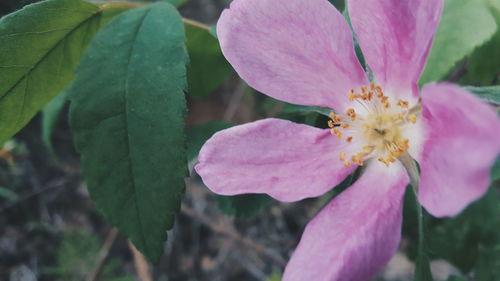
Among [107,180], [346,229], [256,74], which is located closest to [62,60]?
[107,180]

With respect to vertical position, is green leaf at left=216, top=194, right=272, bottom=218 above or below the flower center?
below

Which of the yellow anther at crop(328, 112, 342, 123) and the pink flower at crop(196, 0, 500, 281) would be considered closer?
the pink flower at crop(196, 0, 500, 281)

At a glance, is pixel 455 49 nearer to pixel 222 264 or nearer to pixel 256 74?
pixel 256 74

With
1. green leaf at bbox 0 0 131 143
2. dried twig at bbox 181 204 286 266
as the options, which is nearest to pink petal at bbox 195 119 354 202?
green leaf at bbox 0 0 131 143

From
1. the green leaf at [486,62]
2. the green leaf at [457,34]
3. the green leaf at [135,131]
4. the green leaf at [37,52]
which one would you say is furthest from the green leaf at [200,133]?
the green leaf at [486,62]

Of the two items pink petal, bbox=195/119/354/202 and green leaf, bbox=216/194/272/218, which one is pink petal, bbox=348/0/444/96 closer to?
pink petal, bbox=195/119/354/202

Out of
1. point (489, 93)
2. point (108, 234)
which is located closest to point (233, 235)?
point (108, 234)

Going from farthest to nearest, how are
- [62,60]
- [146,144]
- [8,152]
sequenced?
[8,152]
[62,60]
[146,144]

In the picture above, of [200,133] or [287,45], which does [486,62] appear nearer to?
[287,45]
